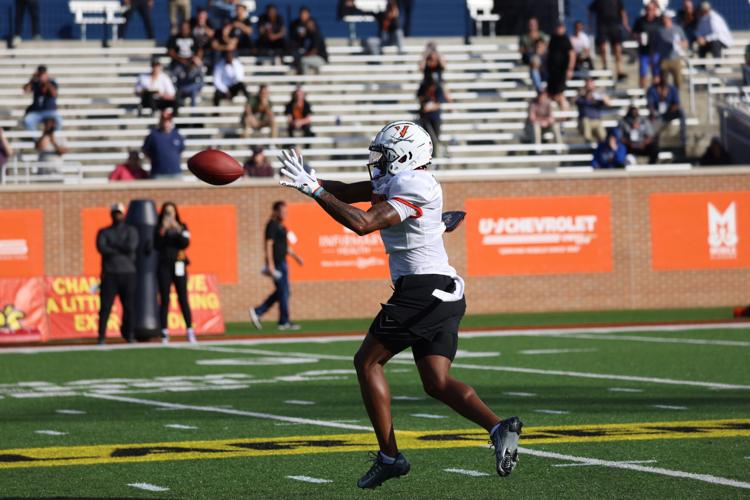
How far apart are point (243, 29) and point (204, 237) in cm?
613

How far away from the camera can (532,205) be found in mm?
26484

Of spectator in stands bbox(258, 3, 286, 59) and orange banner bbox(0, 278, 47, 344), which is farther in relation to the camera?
spectator in stands bbox(258, 3, 286, 59)

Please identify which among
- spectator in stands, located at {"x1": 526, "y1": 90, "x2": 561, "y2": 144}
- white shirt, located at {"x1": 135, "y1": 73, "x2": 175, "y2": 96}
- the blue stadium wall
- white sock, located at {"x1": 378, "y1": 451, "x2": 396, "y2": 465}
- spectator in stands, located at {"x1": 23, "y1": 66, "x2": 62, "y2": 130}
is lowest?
white sock, located at {"x1": 378, "y1": 451, "x2": 396, "y2": 465}

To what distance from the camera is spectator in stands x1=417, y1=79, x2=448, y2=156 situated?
27500mm

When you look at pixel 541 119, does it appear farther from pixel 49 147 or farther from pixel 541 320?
pixel 49 147

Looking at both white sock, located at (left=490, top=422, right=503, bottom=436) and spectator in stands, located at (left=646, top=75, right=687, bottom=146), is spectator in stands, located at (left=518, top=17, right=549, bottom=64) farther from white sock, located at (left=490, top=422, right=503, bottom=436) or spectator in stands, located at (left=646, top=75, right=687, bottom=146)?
white sock, located at (left=490, top=422, right=503, bottom=436)

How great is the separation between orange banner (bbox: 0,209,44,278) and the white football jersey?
18.4 meters

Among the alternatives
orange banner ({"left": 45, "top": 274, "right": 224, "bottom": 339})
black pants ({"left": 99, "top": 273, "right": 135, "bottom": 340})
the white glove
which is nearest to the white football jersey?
the white glove

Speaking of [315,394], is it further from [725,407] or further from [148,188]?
[148,188]

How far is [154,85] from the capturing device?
27.9m

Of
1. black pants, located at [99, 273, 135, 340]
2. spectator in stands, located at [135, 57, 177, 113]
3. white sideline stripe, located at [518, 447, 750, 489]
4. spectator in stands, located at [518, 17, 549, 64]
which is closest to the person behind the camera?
white sideline stripe, located at [518, 447, 750, 489]

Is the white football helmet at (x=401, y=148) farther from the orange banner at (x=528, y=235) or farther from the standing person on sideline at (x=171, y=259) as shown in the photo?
the orange banner at (x=528, y=235)

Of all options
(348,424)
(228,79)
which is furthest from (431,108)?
(348,424)

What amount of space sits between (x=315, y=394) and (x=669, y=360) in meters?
4.48
